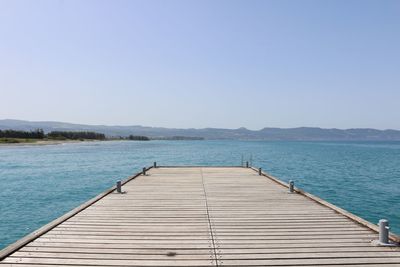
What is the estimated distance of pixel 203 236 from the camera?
8023 millimetres

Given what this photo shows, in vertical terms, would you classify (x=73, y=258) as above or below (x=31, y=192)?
above

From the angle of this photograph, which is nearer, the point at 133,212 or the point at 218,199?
the point at 133,212

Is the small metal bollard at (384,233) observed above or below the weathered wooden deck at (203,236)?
above

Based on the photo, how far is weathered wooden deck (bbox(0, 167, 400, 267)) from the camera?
6.61 meters

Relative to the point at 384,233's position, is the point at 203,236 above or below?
below

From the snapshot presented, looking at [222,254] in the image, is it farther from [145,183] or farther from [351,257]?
[145,183]

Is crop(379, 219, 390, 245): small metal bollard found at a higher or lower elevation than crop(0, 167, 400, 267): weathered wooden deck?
higher

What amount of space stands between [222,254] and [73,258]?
113 inches

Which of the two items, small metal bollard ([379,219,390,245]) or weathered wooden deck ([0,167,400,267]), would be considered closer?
weathered wooden deck ([0,167,400,267])

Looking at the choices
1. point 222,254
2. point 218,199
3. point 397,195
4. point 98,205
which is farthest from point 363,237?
point 397,195

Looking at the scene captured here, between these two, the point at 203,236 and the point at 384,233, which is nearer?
the point at 384,233

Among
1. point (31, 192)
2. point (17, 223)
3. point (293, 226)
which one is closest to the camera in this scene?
point (293, 226)

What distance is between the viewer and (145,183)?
16.8m

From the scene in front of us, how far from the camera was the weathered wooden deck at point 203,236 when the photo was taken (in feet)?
21.7
